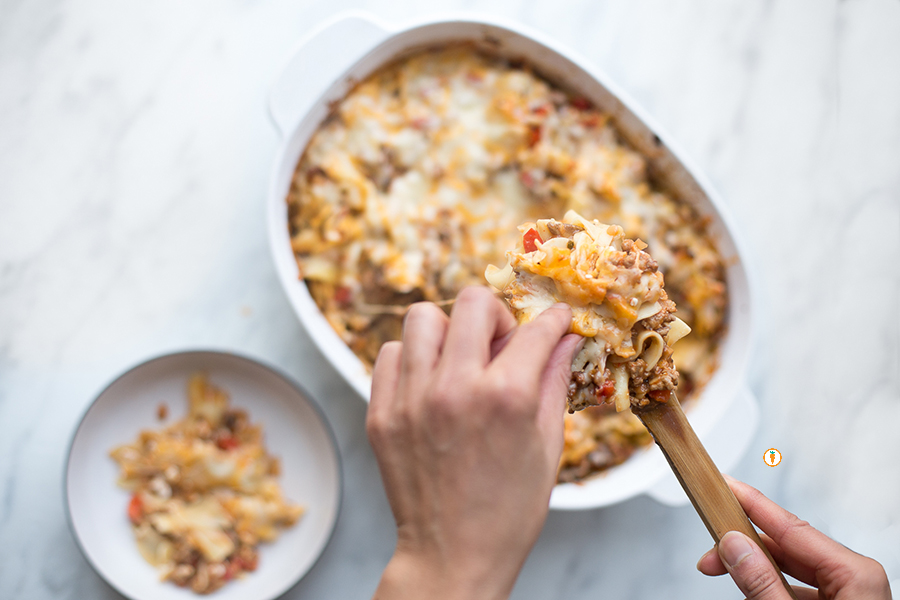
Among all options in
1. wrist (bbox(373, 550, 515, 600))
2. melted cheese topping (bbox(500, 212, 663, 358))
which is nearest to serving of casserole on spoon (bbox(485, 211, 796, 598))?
melted cheese topping (bbox(500, 212, 663, 358))

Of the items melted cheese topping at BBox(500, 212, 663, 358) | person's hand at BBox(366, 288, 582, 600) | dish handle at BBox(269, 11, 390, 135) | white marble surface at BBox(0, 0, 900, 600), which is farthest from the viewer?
white marble surface at BBox(0, 0, 900, 600)

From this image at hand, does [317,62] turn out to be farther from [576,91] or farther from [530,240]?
[530,240]

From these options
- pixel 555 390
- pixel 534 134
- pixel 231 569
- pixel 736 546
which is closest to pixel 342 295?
pixel 534 134

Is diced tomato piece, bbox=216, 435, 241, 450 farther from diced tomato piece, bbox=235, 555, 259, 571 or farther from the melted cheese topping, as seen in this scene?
the melted cheese topping

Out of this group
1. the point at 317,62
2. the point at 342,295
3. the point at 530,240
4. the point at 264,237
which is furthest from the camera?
the point at 264,237

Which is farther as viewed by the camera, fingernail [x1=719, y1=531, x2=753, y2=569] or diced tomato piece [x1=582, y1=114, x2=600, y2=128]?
diced tomato piece [x1=582, y1=114, x2=600, y2=128]
